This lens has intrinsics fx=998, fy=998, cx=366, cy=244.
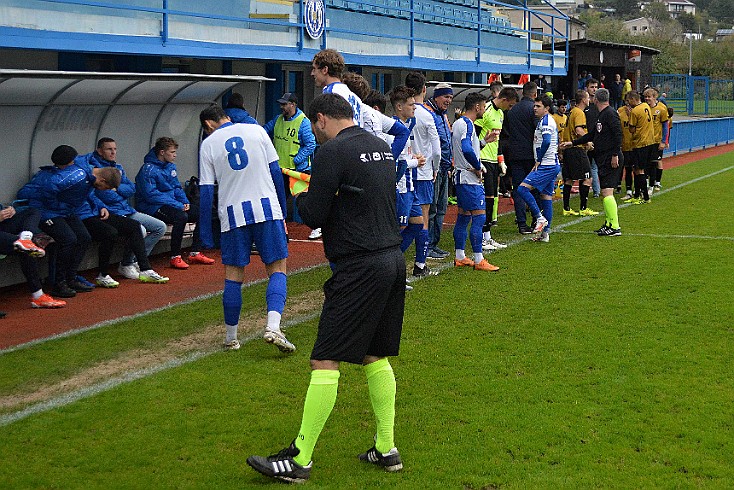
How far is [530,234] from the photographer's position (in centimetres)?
1338

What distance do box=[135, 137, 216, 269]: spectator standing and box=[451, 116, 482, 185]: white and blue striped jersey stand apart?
9.92ft

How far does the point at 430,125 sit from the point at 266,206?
10.9ft

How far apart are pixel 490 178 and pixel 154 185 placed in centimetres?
445

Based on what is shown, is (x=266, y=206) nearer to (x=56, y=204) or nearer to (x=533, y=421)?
(x=533, y=421)

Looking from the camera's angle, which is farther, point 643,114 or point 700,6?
point 700,6

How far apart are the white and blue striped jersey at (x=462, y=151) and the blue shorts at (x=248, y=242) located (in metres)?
3.73

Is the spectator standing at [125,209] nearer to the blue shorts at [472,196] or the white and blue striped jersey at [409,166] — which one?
the white and blue striped jersey at [409,166]

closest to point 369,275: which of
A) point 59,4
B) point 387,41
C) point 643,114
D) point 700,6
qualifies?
point 59,4

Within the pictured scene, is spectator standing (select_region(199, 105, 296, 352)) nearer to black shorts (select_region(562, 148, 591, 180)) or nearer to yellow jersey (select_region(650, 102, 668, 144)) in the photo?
black shorts (select_region(562, 148, 591, 180))

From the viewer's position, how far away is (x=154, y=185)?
1111 cm

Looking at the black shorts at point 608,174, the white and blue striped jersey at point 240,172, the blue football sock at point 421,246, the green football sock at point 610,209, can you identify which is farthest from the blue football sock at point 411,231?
the black shorts at point 608,174

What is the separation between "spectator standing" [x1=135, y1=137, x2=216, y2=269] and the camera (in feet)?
36.2

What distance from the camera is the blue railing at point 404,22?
11.9 metres

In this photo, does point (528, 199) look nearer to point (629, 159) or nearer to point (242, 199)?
point (629, 159)
